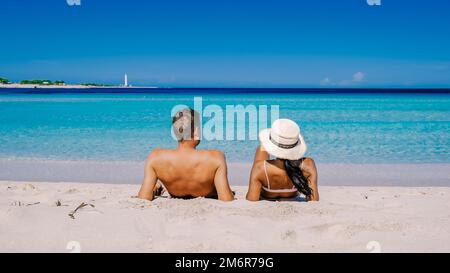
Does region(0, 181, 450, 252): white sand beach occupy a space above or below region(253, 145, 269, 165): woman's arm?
below

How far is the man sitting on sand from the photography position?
434 cm

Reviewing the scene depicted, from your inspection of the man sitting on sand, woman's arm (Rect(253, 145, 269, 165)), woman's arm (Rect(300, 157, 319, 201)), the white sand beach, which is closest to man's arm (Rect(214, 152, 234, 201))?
the man sitting on sand

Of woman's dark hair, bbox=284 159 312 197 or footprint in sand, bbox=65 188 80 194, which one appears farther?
footprint in sand, bbox=65 188 80 194

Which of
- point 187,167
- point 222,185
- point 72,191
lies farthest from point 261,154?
point 72,191

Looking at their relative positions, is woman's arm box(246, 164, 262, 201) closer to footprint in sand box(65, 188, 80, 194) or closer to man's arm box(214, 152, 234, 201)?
man's arm box(214, 152, 234, 201)

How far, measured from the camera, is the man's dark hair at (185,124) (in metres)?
4.27

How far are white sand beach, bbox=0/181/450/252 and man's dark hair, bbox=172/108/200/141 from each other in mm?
672

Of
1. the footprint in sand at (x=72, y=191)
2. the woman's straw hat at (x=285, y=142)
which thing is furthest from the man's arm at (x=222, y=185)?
the footprint in sand at (x=72, y=191)

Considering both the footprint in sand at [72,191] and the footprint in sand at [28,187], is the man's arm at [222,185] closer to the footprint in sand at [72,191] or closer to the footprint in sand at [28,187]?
the footprint in sand at [72,191]

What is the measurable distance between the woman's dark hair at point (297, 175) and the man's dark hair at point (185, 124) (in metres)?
0.98

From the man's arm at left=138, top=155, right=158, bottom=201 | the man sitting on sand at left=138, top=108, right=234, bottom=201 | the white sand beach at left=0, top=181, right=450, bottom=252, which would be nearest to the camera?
the white sand beach at left=0, top=181, right=450, bottom=252

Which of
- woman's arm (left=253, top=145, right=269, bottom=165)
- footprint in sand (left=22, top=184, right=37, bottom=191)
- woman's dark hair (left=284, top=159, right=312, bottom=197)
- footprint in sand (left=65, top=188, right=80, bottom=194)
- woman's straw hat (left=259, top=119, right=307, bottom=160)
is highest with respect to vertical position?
woman's straw hat (left=259, top=119, right=307, bottom=160)
